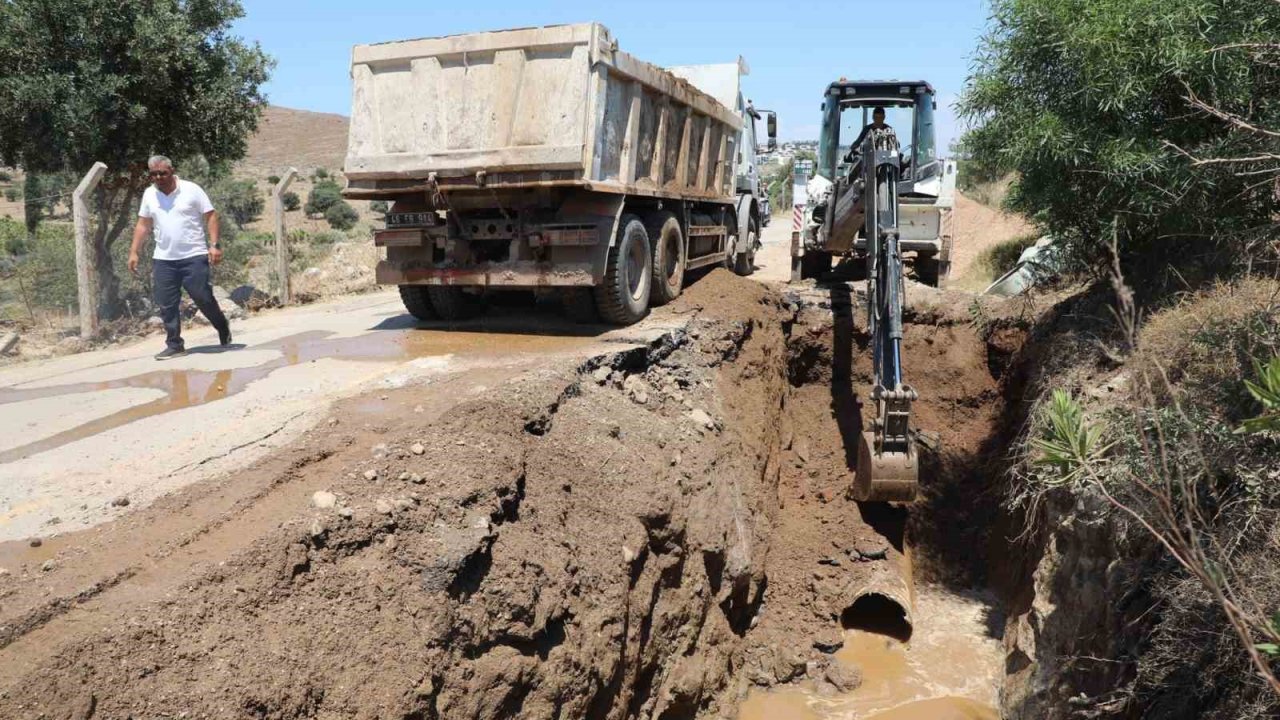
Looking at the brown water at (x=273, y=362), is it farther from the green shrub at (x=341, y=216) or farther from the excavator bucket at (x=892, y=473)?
the green shrub at (x=341, y=216)

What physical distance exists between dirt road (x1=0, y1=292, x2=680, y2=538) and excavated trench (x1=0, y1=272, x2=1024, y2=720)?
0.55 meters

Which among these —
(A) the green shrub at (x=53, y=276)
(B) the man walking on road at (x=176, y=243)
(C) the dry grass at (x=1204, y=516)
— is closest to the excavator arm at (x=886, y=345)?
(C) the dry grass at (x=1204, y=516)

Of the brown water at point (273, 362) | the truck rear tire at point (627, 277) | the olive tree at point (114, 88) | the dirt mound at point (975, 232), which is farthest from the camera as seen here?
the dirt mound at point (975, 232)

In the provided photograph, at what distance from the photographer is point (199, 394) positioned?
19.6 ft

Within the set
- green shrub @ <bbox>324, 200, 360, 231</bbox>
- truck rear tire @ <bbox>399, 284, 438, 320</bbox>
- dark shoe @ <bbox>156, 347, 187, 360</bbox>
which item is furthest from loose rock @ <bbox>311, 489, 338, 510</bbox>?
green shrub @ <bbox>324, 200, 360, 231</bbox>

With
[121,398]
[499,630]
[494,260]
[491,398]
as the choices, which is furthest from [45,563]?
[494,260]

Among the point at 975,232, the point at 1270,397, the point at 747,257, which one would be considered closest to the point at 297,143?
the point at 975,232

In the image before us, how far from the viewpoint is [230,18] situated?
37.0 feet

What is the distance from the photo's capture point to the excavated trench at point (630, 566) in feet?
10.6

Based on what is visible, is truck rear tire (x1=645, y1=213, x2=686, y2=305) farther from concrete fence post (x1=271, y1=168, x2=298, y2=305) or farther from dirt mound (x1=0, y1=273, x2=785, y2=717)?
concrete fence post (x1=271, y1=168, x2=298, y2=305)

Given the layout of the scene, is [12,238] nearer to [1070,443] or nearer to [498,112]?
[498,112]

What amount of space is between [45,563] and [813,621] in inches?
219

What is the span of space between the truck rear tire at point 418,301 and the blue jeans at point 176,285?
1.78 metres

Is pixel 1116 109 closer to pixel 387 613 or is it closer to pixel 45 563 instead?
pixel 387 613
